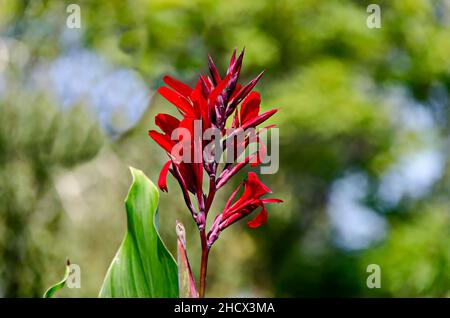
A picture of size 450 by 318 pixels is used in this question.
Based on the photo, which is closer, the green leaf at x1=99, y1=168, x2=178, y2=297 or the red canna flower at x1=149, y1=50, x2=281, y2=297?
the red canna flower at x1=149, y1=50, x2=281, y2=297

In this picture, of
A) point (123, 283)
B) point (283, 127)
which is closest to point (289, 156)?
point (283, 127)

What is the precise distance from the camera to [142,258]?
69 centimetres

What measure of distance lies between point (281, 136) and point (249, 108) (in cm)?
434

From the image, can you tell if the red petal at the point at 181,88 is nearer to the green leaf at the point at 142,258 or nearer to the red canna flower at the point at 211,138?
the red canna flower at the point at 211,138

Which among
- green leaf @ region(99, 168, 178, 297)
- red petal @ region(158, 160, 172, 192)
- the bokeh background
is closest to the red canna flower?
red petal @ region(158, 160, 172, 192)

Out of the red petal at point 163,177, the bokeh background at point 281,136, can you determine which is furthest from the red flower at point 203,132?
the bokeh background at point 281,136

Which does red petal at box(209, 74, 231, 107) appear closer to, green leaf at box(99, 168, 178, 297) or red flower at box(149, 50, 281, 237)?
red flower at box(149, 50, 281, 237)

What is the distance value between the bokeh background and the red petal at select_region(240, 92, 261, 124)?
10.1ft

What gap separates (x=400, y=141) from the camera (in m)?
5.03

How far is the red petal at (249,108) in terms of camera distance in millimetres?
554

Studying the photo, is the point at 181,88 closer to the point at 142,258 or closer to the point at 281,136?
the point at 142,258

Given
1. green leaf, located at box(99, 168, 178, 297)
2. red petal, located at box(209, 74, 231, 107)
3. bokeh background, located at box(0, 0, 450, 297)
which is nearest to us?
red petal, located at box(209, 74, 231, 107)

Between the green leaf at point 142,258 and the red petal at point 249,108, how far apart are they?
0.16m

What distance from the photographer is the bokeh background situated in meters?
3.76
